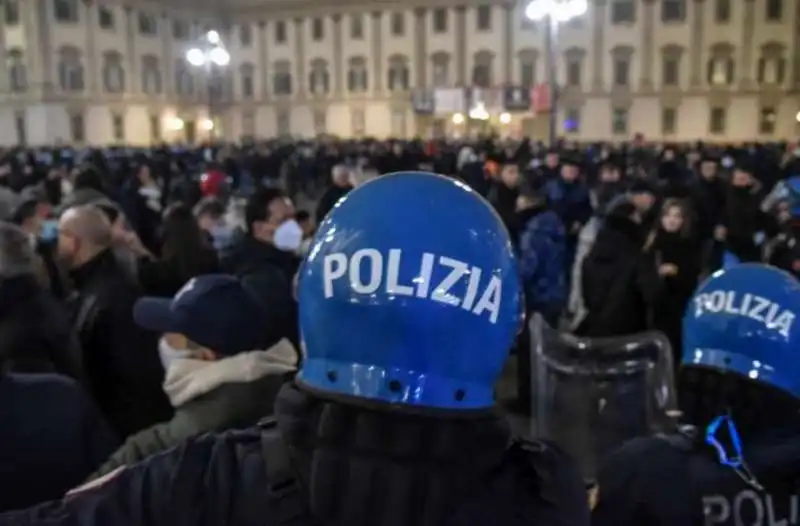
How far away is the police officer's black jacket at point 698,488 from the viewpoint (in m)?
2.11

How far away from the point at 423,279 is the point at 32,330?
2359 millimetres

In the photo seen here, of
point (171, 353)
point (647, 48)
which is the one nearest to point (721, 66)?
point (647, 48)

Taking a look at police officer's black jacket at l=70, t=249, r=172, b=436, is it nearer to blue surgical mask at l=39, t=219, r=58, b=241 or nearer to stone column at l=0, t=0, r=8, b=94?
blue surgical mask at l=39, t=219, r=58, b=241

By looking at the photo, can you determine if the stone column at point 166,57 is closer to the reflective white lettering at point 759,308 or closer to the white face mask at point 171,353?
the white face mask at point 171,353

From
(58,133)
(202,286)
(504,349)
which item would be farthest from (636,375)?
(58,133)

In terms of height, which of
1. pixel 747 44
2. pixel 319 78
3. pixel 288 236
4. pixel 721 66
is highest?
pixel 747 44

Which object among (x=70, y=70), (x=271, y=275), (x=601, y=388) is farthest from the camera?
(x=70, y=70)

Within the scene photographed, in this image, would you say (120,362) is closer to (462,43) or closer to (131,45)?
(462,43)

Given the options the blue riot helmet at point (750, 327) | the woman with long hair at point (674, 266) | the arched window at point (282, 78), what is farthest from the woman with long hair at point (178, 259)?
the arched window at point (282, 78)

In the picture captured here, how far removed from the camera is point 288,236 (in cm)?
595

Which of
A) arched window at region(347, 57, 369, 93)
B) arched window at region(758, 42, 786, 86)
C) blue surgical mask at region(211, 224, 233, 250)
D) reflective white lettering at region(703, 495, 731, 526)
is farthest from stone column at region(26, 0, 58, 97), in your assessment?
reflective white lettering at region(703, 495, 731, 526)

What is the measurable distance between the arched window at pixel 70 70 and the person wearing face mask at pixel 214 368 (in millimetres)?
49158

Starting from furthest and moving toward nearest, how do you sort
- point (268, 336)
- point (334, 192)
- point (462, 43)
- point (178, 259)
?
point (462, 43), point (334, 192), point (178, 259), point (268, 336)

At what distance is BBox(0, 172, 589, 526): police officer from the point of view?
125cm
